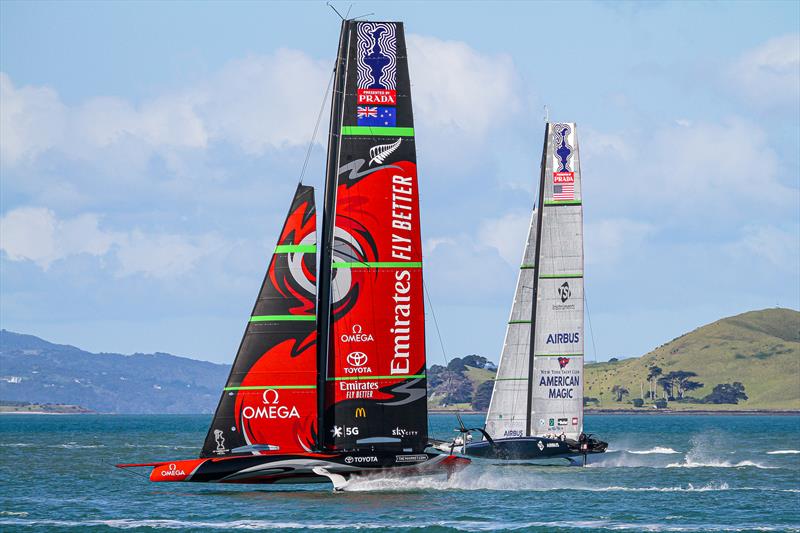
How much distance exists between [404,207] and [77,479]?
90.1 feet

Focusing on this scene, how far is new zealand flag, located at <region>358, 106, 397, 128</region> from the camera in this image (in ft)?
158

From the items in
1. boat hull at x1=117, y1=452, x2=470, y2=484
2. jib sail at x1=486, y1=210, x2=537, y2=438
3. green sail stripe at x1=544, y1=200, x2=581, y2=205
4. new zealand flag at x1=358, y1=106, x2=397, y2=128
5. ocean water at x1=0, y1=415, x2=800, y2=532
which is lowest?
ocean water at x1=0, y1=415, x2=800, y2=532

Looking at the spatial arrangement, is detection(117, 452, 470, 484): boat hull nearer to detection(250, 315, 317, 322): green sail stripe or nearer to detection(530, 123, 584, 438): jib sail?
detection(250, 315, 317, 322): green sail stripe

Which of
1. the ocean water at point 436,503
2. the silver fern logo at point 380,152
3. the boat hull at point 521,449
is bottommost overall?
the ocean water at point 436,503

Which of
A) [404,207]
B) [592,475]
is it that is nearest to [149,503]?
[404,207]

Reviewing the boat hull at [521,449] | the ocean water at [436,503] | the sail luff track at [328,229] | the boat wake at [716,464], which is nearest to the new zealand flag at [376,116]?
the sail luff track at [328,229]

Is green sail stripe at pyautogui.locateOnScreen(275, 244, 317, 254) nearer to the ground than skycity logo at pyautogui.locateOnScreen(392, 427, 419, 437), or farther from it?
farther from it

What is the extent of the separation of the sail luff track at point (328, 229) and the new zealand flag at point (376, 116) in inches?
28.7

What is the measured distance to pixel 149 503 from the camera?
5181 cm

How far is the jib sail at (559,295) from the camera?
229 ft

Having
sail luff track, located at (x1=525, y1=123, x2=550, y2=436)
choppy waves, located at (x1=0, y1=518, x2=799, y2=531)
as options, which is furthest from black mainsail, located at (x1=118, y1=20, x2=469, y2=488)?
sail luff track, located at (x1=525, y1=123, x2=550, y2=436)

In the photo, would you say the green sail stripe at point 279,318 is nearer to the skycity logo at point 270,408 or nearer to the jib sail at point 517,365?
the skycity logo at point 270,408

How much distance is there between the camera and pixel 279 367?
4797 cm

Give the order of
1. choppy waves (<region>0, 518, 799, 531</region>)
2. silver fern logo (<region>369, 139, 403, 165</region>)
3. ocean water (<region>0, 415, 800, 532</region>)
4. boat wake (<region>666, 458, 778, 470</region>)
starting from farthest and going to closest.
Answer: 1. boat wake (<region>666, 458, 778, 470</region>)
2. silver fern logo (<region>369, 139, 403, 165</region>)
3. ocean water (<region>0, 415, 800, 532</region>)
4. choppy waves (<region>0, 518, 799, 531</region>)
